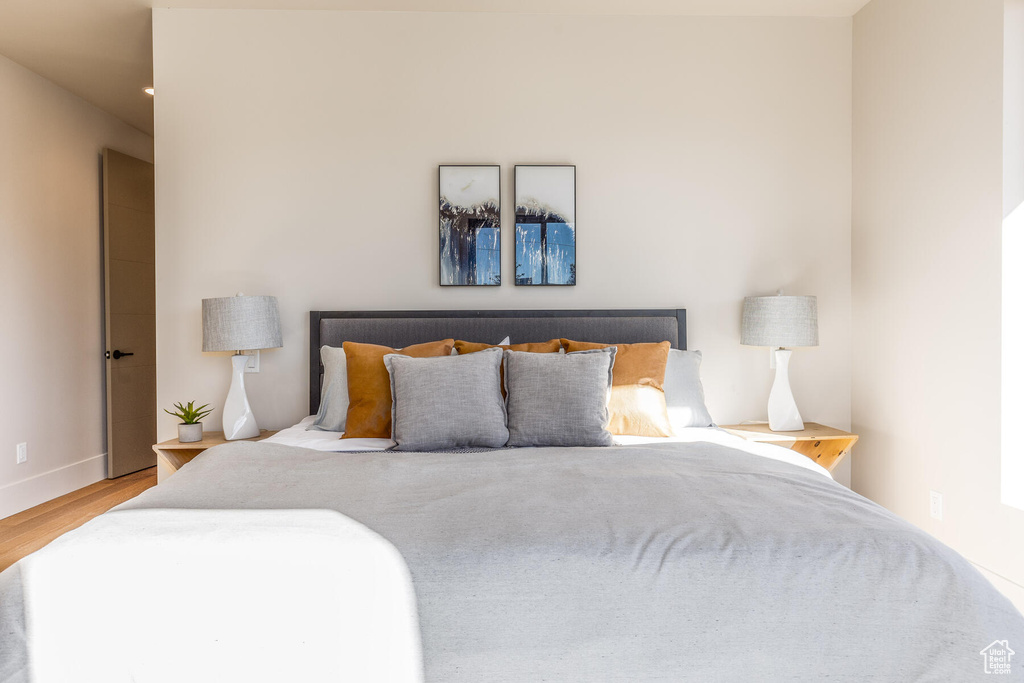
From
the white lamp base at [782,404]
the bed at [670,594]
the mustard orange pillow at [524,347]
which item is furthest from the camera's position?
the white lamp base at [782,404]

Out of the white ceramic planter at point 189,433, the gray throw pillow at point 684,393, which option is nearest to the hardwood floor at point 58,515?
the white ceramic planter at point 189,433

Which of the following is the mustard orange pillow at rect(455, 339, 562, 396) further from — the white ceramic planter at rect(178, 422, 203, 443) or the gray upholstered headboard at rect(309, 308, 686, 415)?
the white ceramic planter at rect(178, 422, 203, 443)

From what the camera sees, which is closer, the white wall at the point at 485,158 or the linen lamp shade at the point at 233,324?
the linen lamp shade at the point at 233,324

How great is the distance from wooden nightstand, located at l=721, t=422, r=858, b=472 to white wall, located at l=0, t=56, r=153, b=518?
4.28 meters

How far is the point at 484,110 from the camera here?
3217mm

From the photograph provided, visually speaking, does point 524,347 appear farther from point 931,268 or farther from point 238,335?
point 931,268

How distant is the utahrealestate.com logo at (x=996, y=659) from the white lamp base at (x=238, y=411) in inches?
113

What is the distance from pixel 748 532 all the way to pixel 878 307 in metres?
2.33

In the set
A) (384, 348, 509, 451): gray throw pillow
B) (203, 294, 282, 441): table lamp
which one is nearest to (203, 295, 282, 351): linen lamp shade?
(203, 294, 282, 441): table lamp

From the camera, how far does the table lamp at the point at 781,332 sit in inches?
118

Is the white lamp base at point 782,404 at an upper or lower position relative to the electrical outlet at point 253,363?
lower

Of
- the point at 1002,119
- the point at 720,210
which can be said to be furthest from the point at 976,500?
the point at 720,210

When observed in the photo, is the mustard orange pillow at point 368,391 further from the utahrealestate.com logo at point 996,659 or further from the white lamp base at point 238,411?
the utahrealestate.com logo at point 996,659

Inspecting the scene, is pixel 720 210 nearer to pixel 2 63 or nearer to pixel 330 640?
pixel 330 640
